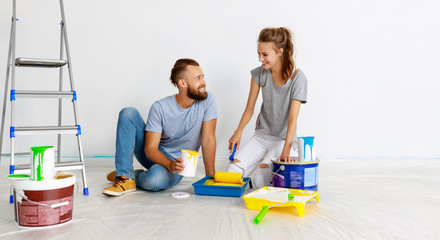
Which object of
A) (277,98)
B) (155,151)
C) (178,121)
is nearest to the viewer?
(155,151)

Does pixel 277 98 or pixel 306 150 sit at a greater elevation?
pixel 277 98

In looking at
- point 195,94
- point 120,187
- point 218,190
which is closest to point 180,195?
point 218,190

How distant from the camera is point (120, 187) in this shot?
6.21ft

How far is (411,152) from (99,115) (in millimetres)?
2791

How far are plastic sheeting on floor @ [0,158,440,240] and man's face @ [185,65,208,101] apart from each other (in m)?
0.57

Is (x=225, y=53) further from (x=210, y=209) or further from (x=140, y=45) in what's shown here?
(x=210, y=209)

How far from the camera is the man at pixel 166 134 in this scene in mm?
1956

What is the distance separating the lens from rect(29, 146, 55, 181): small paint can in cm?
130

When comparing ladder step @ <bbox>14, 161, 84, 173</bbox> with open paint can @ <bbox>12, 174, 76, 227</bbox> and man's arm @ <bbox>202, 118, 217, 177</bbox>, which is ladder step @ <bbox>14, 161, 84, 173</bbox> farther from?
man's arm @ <bbox>202, 118, 217, 177</bbox>

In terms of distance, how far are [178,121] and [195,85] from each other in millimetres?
244

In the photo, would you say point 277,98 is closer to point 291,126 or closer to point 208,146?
point 291,126

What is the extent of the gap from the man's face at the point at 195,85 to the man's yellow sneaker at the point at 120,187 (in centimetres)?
61

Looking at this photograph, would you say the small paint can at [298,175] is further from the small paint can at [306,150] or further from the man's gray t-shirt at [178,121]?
the man's gray t-shirt at [178,121]

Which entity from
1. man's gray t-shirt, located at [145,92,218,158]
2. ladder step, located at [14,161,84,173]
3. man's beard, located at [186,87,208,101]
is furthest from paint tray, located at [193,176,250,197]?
ladder step, located at [14,161,84,173]
